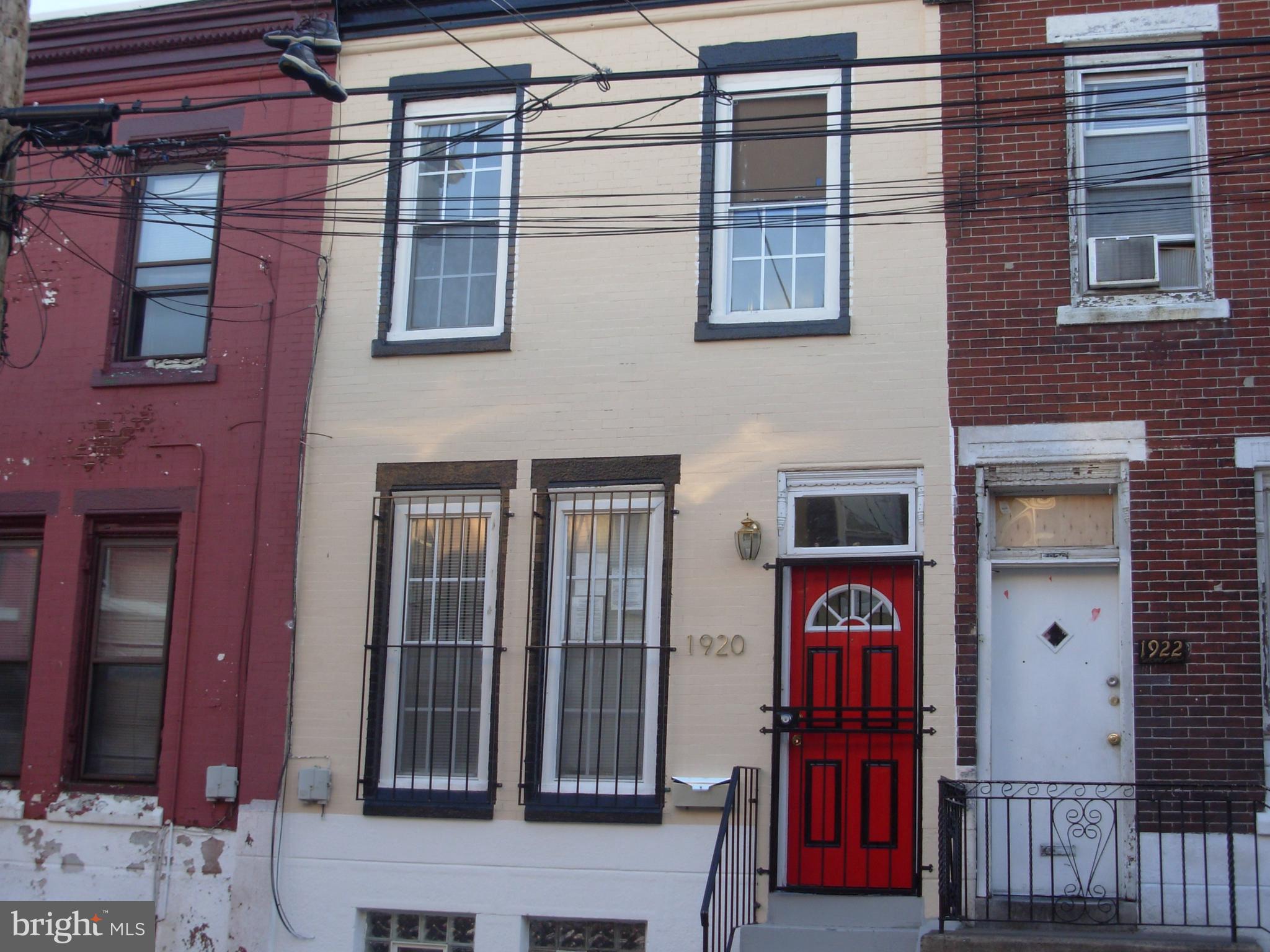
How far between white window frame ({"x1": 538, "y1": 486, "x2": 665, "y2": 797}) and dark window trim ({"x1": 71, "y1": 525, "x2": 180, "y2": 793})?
9.44 feet

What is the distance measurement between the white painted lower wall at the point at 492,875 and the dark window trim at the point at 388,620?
107 mm

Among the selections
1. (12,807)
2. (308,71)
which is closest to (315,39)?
(308,71)

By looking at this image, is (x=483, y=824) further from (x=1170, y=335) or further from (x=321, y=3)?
(x=321, y=3)

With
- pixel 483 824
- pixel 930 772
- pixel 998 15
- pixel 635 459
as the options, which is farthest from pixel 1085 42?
pixel 483 824

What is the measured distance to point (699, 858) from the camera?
8.63m

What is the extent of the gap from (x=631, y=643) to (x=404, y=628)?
65.8 inches

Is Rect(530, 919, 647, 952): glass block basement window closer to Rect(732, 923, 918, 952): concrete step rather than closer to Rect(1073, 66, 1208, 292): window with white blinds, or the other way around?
Rect(732, 923, 918, 952): concrete step

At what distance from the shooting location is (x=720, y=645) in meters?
8.94

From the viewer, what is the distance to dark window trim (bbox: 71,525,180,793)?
32.5 feet

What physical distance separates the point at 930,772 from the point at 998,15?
5.13 m

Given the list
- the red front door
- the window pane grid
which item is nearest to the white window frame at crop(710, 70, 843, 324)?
the window pane grid

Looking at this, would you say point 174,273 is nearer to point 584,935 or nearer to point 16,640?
point 16,640

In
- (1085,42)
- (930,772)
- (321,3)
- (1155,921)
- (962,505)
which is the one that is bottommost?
(1155,921)

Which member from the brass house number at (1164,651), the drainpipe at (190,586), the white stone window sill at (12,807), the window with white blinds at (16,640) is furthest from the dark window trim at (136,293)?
the brass house number at (1164,651)
